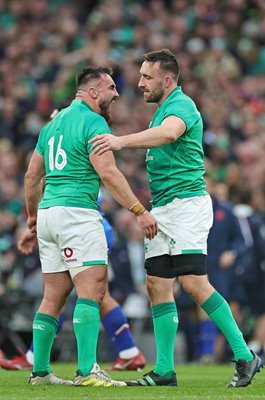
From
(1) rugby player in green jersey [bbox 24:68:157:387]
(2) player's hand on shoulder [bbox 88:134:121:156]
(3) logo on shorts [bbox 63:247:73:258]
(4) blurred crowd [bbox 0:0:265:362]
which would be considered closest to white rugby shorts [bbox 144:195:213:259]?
(1) rugby player in green jersey [bbox 24:68:157:387]

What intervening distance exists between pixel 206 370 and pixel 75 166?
4.30 metres

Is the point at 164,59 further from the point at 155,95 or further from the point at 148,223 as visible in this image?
the point at 148,223

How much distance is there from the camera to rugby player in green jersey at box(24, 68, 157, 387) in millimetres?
8961

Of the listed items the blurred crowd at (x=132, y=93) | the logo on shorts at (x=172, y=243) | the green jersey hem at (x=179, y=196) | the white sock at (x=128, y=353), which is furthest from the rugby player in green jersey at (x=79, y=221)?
the blurred crowd at (x=132, y=93)

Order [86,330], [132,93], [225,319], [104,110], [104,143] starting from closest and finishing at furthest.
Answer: [104,143] → [86,330] → [225,319] → [104,110] → [132,93]

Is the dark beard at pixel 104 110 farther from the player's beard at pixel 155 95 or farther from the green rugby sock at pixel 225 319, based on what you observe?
the green rugby sock at pixel 225 319

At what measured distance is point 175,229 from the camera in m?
9.27

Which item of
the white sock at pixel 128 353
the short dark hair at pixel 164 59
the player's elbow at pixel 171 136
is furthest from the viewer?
the white sock at pixel 128 353

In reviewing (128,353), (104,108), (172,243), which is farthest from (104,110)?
(128,353)

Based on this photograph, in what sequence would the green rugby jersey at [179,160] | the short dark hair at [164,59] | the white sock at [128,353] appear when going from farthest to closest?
the white sock at [128,353] < the short dark hair at [164,59] < the green rugby jersey at [179,160]

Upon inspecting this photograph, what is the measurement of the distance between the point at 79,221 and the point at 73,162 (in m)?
0.45

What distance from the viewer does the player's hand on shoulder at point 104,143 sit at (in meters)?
8.78

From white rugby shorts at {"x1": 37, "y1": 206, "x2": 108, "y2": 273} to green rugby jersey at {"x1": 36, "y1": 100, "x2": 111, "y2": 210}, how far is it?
0.07 m

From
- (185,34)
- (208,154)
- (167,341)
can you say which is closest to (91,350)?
(167,341)
